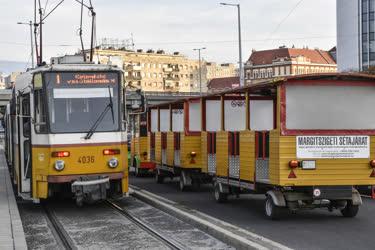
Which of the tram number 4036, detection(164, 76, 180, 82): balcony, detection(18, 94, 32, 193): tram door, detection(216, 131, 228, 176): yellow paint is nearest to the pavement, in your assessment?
detection(18, 94, 32, 193): tram door

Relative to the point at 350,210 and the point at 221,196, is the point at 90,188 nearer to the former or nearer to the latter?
the point at 221,196

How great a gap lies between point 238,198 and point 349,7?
235 feet

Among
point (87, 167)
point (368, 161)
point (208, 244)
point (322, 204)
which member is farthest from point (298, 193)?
point (87, 167)

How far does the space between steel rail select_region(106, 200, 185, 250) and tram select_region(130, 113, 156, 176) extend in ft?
34.4

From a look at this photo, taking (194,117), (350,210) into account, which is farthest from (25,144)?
(350,210)

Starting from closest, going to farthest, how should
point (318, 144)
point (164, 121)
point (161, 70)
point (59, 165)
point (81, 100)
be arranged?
point (318, 144) < point (59, 165) < point (81, 100) < point (164, 121) < point (161, 70)

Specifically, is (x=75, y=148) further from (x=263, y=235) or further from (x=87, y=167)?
(x=263, y=235)

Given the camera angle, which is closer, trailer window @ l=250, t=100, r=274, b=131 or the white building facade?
trailer window @ l=250, t=100, r=274, b=131

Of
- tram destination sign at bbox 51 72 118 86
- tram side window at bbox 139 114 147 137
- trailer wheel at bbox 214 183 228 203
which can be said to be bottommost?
trailer wheel at bbox 214 183 228 203

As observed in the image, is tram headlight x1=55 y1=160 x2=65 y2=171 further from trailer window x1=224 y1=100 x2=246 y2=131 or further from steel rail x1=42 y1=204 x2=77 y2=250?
trailer window x1=224 y1=100 x2=246 y2=131

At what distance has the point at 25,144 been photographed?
49.5 ft

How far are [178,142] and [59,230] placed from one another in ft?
30.3

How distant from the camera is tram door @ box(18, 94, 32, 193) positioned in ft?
48.0

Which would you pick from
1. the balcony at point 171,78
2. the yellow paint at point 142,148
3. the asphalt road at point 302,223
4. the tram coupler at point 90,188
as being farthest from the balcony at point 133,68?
the tram coupler at point 90,188
